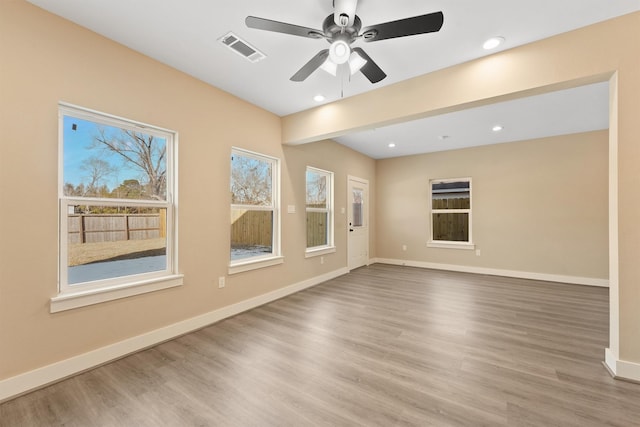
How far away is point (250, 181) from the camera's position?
372 centimetres

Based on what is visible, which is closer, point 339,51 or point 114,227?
point 339,51

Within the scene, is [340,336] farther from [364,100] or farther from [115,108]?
[115,108]

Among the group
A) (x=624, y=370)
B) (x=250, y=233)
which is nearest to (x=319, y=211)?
(x=250, y=233)

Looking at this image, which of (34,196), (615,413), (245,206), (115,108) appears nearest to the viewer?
(615,413)

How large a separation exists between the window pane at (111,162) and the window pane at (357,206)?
4.11m

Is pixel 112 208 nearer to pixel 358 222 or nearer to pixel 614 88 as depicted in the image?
pixel 614 88

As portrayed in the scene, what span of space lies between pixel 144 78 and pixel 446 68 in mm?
3020

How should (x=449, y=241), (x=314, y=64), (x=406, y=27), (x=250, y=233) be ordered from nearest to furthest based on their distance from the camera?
(x=406, y=27) → (x=314, y=64) → (x=250, y=233) → (x=449, y=241)

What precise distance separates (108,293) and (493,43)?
4014 millimetres

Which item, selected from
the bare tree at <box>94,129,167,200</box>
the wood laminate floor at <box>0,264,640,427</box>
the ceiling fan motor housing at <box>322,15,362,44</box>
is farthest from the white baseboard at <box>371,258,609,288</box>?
the ceiling fan motor housing at <box>322,15,362,44</box>

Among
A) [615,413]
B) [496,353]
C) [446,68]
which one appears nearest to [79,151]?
[446,68]

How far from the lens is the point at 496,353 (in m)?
2.38

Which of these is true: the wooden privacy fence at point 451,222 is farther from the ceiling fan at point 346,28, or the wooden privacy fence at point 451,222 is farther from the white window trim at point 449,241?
the ceiling fan at point 346,28

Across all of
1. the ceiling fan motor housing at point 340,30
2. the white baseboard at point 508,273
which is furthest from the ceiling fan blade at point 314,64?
the white baseboard at point 508,273
